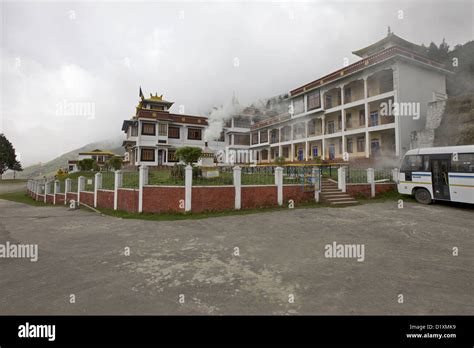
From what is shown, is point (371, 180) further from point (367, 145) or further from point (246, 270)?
point (246, 270)

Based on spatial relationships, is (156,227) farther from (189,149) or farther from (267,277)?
(189,149)

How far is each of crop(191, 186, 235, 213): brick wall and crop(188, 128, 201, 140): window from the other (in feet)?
85.8

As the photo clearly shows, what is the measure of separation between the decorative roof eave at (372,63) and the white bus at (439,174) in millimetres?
13159

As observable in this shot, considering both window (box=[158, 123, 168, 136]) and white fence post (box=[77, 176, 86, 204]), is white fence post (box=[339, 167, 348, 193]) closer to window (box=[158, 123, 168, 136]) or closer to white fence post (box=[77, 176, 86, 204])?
white fence post (box=[77, 176, 86, 204])

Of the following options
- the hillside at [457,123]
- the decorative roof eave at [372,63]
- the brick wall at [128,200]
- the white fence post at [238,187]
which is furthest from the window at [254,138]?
the brick wall at [128,200]

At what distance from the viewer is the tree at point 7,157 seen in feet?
169

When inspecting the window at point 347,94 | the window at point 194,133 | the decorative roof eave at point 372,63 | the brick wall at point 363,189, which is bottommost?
the brick wall at point 363,189

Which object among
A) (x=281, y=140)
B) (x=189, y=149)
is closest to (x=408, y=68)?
(x=281, y=140)

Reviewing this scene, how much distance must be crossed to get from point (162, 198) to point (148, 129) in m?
23.8

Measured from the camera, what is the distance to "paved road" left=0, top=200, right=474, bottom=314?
325 cm

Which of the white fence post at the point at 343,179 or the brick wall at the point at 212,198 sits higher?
the white fence post at the point at 343,179

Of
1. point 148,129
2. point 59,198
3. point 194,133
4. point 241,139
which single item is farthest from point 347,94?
point 59,198

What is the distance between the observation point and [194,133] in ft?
119

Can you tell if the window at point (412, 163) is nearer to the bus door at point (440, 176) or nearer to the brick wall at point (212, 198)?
the bus door at point (440, 176)
